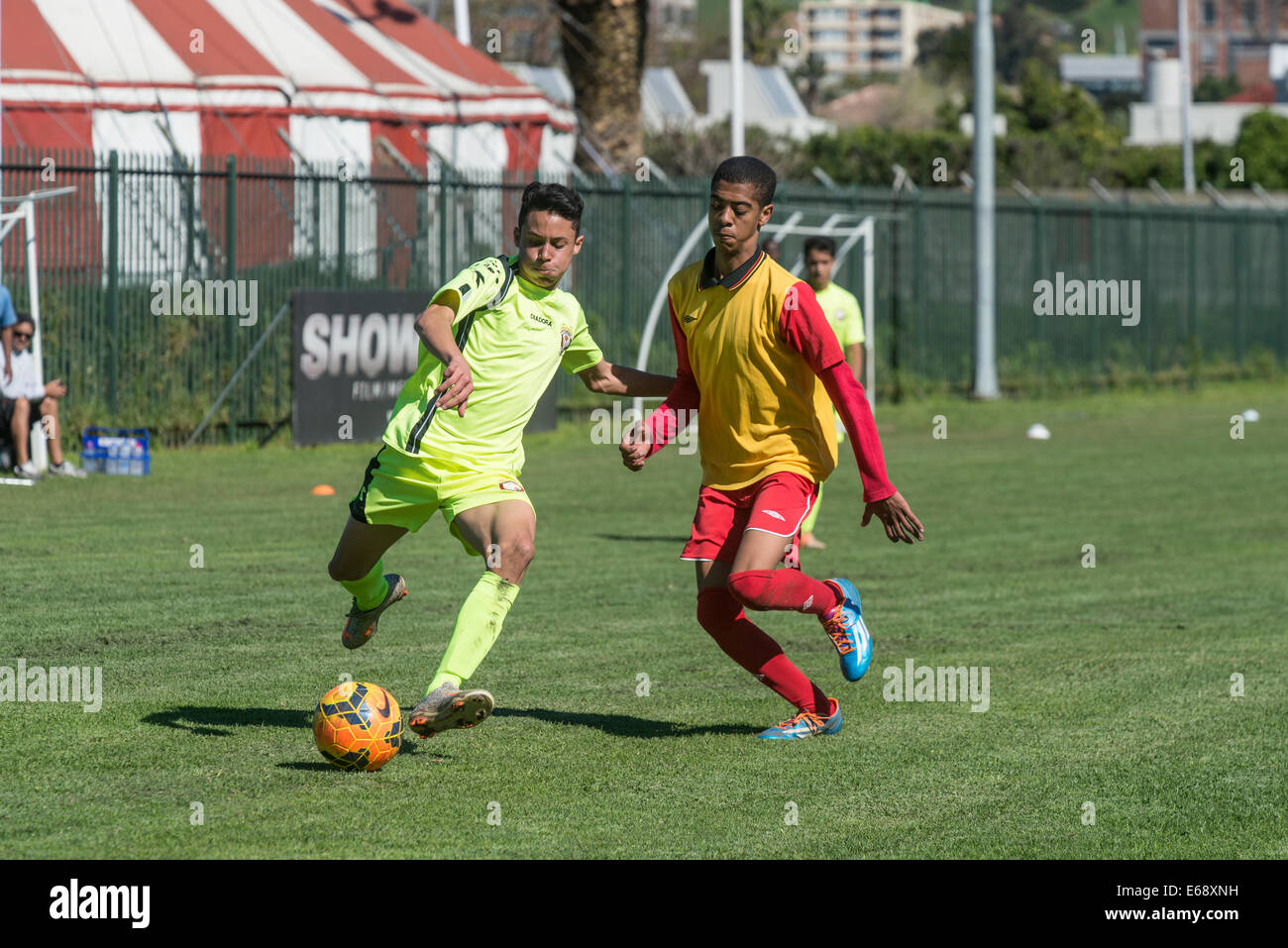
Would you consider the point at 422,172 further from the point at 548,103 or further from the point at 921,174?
the point at 921,174

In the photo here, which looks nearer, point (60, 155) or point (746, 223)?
point (746, 223)

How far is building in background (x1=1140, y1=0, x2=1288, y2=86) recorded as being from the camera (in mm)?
182125

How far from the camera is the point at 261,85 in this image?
27.6 metres

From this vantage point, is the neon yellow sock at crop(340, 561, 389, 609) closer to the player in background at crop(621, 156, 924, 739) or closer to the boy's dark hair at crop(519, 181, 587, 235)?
the player in background at crop(621, 156, 924, 739)

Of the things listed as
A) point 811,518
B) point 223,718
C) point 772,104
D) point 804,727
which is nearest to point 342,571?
point 223,718

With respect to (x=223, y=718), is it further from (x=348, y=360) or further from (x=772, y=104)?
(x=772, y=104)

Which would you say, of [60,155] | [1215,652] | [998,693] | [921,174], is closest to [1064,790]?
[998,693]

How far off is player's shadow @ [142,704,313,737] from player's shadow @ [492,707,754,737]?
2.72 ft

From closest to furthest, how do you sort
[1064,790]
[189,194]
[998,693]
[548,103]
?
[1064,790]
[998,693]
[189,194]
[548,103]

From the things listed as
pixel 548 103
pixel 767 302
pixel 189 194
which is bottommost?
pixel 767 302

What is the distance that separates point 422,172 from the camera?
87.6 ft

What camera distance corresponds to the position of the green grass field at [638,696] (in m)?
6.12

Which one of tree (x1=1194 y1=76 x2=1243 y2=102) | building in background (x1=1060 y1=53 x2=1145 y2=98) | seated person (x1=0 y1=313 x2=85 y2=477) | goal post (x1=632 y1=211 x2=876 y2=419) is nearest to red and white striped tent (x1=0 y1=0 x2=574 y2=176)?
goal post (x1=632 y1=211 x2=876 y2=419)

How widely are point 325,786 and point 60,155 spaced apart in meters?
14.8
